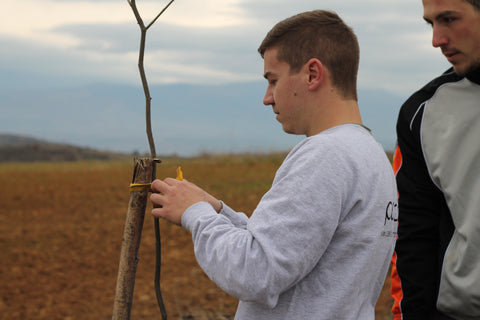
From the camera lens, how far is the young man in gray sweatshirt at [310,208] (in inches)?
52.6

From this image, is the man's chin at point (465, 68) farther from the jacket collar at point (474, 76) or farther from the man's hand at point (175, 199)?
the man's hand at point (175, 199)

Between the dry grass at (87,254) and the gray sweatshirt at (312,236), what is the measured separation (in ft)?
10.5

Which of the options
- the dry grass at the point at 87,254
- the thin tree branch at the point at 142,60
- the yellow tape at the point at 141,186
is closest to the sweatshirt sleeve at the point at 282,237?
the yellow tape at the point at 141,186

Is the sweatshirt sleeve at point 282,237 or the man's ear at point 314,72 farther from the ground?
the man's ear at point 314,72

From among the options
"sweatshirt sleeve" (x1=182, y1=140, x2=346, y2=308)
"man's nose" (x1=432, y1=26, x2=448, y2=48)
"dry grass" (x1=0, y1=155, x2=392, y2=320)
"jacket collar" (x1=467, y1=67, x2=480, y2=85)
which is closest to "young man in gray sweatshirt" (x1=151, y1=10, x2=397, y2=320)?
"sweatshirt sleeve" (x1=182, y1=140, x2=346, y2=308)

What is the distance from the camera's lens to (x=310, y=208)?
1.34 metres

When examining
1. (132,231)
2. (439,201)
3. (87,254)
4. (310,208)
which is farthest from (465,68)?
(87,254)

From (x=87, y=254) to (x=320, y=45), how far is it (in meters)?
6.80

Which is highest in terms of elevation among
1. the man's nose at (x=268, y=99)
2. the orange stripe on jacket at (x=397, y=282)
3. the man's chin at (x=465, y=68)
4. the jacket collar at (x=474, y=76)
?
the man's chin at (x=465, y=68)

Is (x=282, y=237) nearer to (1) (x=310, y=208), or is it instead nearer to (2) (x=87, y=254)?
(1) (x=310, y=208)

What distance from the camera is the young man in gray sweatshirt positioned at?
134 centimetres

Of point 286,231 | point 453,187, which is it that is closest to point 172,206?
point 286,231

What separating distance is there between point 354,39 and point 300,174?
491 millimetres

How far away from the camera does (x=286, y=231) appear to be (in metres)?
1.33
